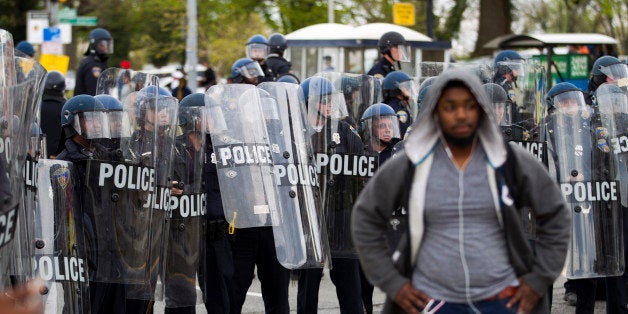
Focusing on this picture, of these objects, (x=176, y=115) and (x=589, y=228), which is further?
(x=589, y=228)

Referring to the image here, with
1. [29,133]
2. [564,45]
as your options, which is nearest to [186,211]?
[29,133]

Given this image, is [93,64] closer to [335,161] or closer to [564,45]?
[335,161]

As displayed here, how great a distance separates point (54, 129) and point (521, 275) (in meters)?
8.08

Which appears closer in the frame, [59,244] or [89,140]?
[59,244]

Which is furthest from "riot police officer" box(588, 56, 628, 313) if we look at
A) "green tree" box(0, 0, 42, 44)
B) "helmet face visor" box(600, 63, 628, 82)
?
"green tree" box(0, 0, 42, 44)

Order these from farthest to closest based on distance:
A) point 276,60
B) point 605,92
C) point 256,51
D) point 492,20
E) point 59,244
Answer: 1. point 492,20
2. point 276,60
3. point 256,51
4. point 605,92
5. point 59,244

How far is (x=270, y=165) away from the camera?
7.57 m

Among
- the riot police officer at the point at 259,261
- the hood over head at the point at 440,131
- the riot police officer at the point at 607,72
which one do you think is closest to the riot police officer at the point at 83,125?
the riot police officer at the point at 259,261

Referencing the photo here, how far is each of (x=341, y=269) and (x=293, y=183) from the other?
807mm

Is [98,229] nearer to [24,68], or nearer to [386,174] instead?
[24,68]

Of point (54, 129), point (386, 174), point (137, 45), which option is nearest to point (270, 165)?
point (386, 174)

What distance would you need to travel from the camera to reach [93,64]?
1307 centimetres

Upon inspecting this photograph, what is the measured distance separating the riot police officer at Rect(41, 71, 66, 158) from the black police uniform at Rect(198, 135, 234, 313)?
4.28 m

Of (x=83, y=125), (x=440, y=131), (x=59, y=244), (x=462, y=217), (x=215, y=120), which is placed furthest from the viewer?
(x=215, y=120)
